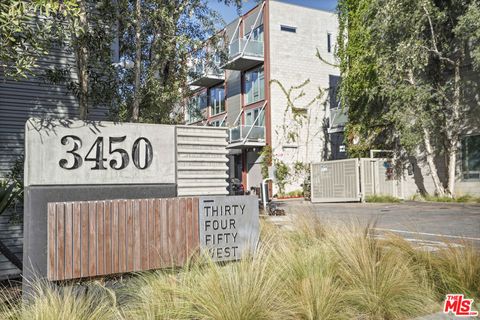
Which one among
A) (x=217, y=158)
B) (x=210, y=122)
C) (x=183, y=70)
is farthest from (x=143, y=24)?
(x=210, y=122)

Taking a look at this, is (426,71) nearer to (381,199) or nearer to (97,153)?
(381,199)

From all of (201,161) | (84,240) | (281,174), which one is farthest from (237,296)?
(281,174)

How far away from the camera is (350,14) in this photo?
25031 mm

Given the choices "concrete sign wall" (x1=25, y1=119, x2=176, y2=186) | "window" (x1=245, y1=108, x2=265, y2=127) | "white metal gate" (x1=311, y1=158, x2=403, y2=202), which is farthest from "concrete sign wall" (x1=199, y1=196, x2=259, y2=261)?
"window" (x1=245, y1=108, x2=265, y2=127)

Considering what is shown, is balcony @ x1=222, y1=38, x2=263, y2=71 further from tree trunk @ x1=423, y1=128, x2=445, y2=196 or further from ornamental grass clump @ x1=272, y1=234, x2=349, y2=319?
ornamental grass clump @ x1=272, y1=234, x2=349, y2=319

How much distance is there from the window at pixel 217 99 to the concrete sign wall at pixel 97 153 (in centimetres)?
3105

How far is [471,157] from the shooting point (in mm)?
20078

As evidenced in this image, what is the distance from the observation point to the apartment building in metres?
30.9

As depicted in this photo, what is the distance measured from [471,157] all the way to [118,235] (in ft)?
60.8

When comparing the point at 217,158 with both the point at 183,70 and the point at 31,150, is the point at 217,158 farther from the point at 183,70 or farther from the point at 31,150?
the point at 183,70

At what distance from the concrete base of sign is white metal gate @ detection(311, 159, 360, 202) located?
18371 mm

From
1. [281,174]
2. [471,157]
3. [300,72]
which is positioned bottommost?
[281,174]

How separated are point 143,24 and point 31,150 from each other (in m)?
5.55

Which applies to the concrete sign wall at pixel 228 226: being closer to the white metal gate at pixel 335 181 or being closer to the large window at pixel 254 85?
the white metal gate at pixel 335 181
